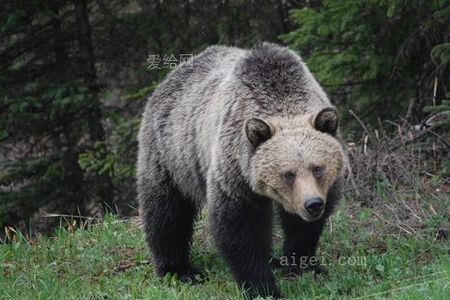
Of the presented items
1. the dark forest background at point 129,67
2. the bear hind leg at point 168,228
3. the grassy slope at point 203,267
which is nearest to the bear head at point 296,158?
the grassy slope at point 203,267

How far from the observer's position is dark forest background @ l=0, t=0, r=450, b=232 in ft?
32.8

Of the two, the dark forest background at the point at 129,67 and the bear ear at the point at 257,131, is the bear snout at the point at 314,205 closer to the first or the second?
the bear ear at the point at 257,131

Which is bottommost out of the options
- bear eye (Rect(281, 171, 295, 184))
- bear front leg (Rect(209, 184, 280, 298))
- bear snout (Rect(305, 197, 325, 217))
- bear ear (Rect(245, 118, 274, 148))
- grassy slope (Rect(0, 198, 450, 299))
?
grassy slope (Rect(0, 198, 450, 299))

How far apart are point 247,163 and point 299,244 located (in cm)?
112

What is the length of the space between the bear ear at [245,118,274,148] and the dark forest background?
142 inches

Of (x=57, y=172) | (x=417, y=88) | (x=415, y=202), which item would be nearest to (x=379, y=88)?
(x=417, y=88)

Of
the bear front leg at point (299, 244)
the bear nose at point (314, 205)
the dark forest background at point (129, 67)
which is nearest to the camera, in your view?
the bear nose at point (314, 205)

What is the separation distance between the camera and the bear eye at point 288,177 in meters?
5.70

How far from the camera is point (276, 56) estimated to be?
6449mm

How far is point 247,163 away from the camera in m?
6.01

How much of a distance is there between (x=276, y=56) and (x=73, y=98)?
22.5 feet

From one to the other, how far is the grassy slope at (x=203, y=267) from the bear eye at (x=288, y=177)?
961mm

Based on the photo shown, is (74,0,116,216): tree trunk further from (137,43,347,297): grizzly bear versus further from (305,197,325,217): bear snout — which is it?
(305,197,325,217): bear snout

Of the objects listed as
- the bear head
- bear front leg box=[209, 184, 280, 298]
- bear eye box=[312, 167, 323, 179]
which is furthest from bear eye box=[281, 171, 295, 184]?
bear front leg box=[209, 184, 280, 298]
